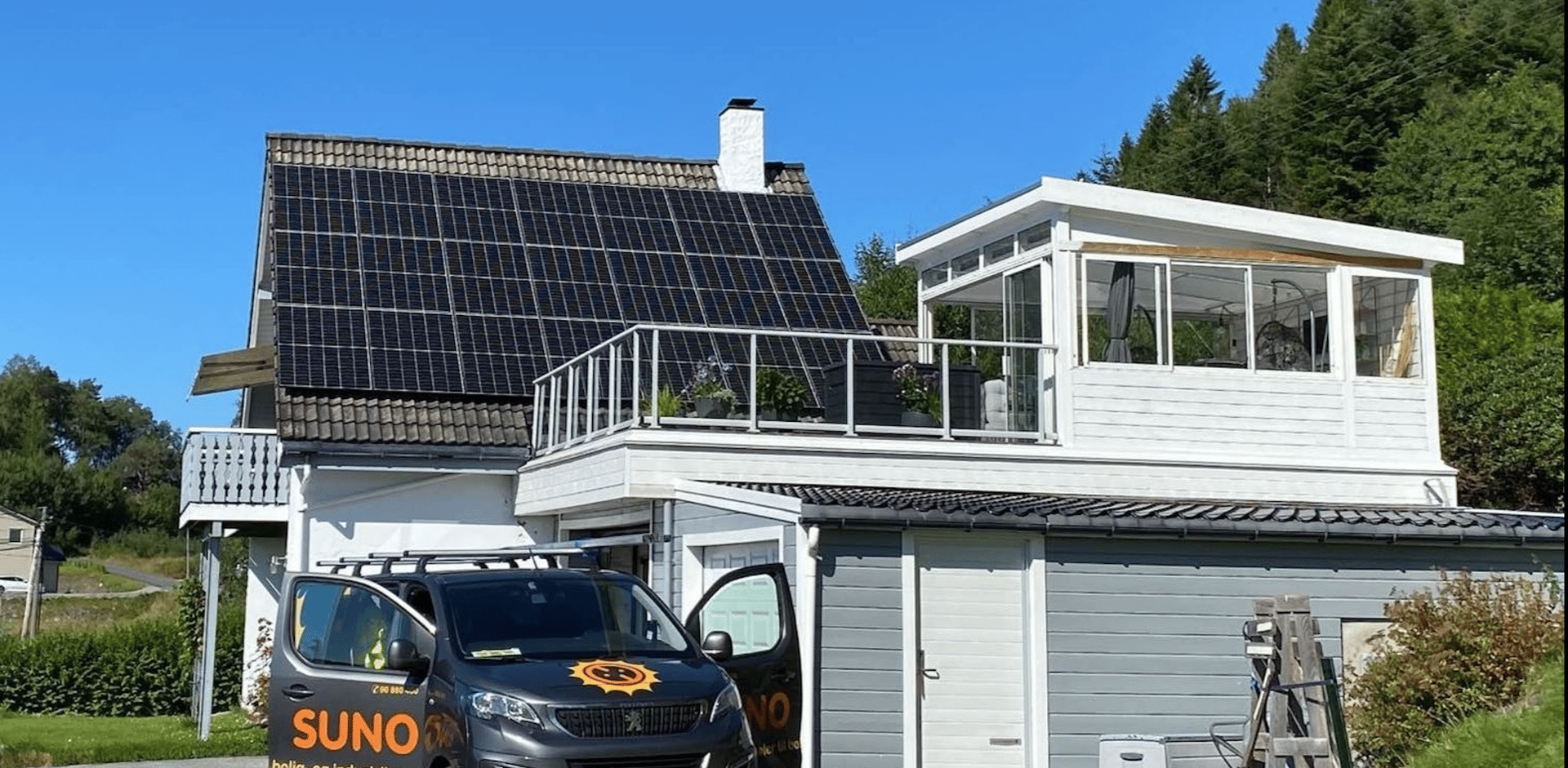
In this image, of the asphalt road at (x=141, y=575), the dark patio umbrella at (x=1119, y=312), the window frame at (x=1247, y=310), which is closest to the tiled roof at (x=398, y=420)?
the window frame at (x=1247, y=310)

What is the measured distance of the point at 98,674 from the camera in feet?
92.1

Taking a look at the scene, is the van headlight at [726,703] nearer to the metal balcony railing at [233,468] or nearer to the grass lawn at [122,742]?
the grass lawn at [122,742]

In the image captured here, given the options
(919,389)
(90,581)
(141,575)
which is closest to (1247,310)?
(919,389)

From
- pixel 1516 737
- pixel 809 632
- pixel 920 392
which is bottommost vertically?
pixel 1516 737

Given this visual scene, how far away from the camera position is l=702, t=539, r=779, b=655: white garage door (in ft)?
46.1

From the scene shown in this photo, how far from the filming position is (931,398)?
17188 millimetres

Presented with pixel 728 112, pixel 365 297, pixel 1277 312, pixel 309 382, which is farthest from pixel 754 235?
pixel 1277 312

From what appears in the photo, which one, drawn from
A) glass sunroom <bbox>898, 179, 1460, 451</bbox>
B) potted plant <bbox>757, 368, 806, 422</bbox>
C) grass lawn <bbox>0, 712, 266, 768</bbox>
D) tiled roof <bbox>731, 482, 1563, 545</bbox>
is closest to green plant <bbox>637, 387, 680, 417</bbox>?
potted plant <bbox>757, 368, 806, 422</bbox>

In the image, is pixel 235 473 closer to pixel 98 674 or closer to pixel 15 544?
pixel 98 674

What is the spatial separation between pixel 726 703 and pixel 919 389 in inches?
297

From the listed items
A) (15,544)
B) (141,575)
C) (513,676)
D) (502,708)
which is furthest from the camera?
(141,575)

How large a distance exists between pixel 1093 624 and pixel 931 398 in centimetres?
353

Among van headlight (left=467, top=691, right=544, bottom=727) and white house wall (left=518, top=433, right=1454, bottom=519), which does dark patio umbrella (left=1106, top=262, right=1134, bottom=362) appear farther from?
van headlight (left=467, top=691, right=544, bottom=727)

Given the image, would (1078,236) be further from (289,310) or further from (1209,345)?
(289,310)
